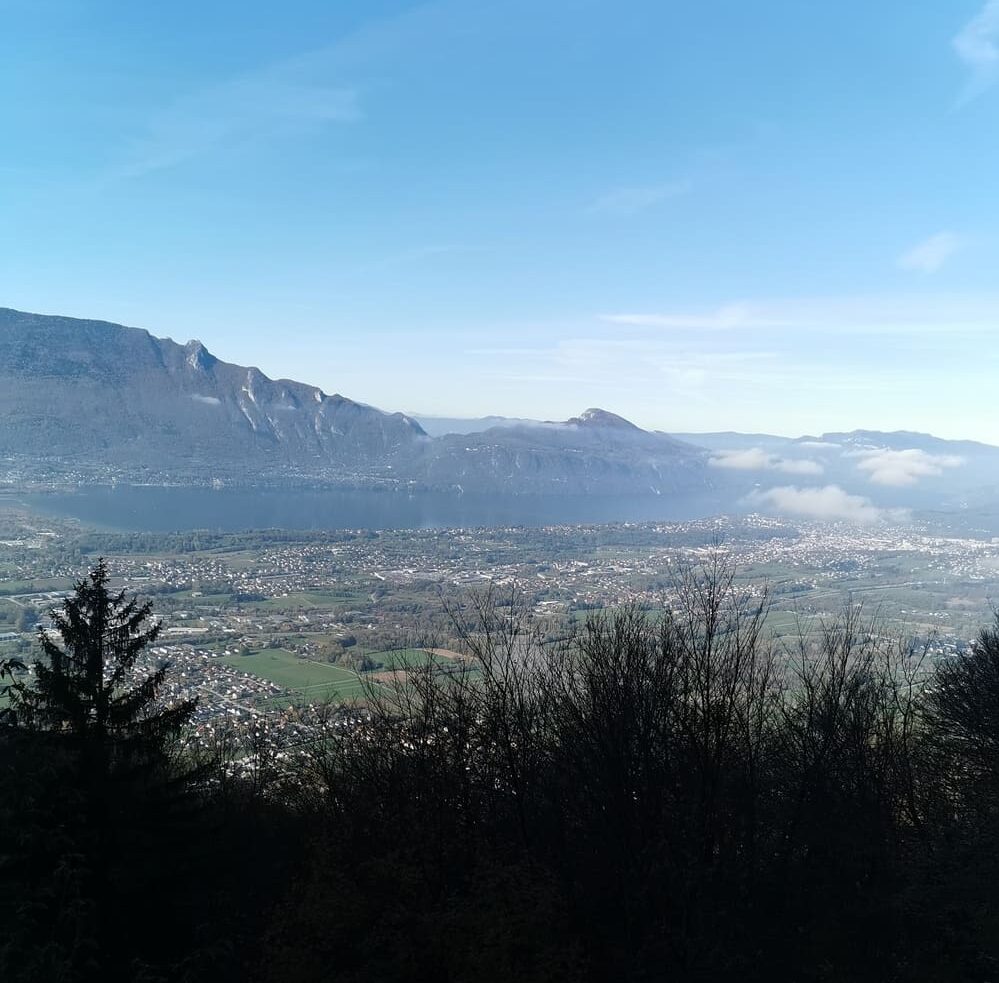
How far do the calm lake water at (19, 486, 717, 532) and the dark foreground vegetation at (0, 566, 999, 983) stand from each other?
51.6m

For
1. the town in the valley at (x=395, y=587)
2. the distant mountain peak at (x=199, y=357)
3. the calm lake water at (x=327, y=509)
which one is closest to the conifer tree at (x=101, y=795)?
the town in the valley at (x=395, y=587)

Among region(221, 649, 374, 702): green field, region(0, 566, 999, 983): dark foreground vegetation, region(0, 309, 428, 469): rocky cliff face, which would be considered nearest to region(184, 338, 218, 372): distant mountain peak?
region(0, 309, 428, 469): rocky cliff face

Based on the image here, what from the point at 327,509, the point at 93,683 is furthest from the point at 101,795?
the point at 327,509

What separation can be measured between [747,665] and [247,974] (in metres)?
6.47

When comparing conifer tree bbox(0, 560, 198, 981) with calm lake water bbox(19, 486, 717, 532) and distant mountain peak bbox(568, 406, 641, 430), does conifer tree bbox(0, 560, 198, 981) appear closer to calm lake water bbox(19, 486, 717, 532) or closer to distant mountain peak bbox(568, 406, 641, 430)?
calm lake water bbox(19, 486, 717, 532)

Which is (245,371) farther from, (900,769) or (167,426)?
(900,769)

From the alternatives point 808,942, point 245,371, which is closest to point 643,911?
point 808,942

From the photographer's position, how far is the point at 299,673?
24.0 metres

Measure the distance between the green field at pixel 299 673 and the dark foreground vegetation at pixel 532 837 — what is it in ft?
34.2

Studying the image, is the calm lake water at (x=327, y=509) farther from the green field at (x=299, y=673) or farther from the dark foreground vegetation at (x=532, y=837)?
the dark foreground vegetation at (x=532, y=837)

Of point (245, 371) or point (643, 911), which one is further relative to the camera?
point (245, 371)

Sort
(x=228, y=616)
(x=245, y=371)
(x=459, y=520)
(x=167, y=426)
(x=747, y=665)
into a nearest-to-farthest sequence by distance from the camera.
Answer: (x=747, y=665) < (x=228, y=616) < (x=459, y=520) < (x=167, y=426) < (x=245, y=371)

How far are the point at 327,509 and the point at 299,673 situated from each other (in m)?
55.2

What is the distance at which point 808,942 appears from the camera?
24.6ft
